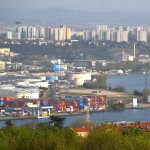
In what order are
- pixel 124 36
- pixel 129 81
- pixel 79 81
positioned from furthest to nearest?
pixel 124 36 → pixel 129 81 → pixel 79 81

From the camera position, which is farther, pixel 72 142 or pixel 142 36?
pixel 142 36

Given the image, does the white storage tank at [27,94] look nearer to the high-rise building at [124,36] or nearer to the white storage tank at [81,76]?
the white storage tank at [81,76]

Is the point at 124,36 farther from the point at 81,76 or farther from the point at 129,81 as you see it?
the point at 81,76

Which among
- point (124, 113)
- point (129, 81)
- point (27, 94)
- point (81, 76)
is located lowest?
point (124, 113)

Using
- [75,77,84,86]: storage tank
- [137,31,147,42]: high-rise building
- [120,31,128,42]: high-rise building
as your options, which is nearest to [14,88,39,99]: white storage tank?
[75,77,84,86]: storage tank

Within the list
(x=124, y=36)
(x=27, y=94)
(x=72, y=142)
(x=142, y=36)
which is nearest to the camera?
(x=72, y=142)

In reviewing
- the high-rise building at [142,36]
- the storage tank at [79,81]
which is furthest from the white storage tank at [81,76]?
the high-rise building at [142,36]

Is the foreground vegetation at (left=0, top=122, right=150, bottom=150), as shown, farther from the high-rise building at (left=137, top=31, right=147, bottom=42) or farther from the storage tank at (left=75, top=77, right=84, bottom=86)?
the high-rise building at (left=137, top=31, right=147, bottom=42)

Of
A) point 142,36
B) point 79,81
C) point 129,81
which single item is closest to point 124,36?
point 142,36
